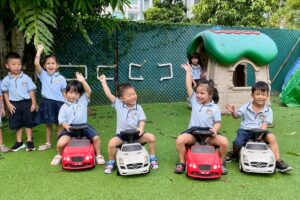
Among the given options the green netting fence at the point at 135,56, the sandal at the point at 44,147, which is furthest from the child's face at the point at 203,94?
the green netting fence at the point at 135,56

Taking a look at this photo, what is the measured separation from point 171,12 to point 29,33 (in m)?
17.3

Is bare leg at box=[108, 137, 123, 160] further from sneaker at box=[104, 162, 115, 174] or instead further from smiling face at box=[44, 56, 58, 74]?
smiling face at box=[44, 56, 58, 74]

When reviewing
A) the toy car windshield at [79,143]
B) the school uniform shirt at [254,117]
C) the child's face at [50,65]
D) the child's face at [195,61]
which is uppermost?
the child's face at [195,61]

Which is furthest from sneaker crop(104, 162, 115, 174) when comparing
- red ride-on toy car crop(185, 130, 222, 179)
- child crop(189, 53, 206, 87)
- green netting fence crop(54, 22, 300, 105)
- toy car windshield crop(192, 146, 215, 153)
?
green netting fence crop(54, 22, 300, 105)

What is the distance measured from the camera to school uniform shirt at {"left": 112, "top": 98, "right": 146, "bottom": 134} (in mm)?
4770

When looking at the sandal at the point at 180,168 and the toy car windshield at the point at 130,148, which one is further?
the sandal at the point at 180,168

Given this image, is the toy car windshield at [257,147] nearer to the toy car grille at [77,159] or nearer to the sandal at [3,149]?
the toy car grille at [77,159]

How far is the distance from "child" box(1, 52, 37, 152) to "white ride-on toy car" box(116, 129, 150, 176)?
5.91ft

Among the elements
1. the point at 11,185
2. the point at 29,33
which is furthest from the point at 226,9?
the point at 11,185

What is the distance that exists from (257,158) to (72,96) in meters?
2.47

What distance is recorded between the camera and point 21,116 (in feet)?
18.3

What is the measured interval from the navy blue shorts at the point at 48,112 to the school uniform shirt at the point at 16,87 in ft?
0.95

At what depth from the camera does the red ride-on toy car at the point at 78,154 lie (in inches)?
178

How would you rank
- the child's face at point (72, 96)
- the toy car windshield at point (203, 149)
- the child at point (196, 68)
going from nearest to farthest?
1. the toy car windshield at point (203, 149)
2. the child's face at point (72, 96)
3. the child at point (196, 68)
